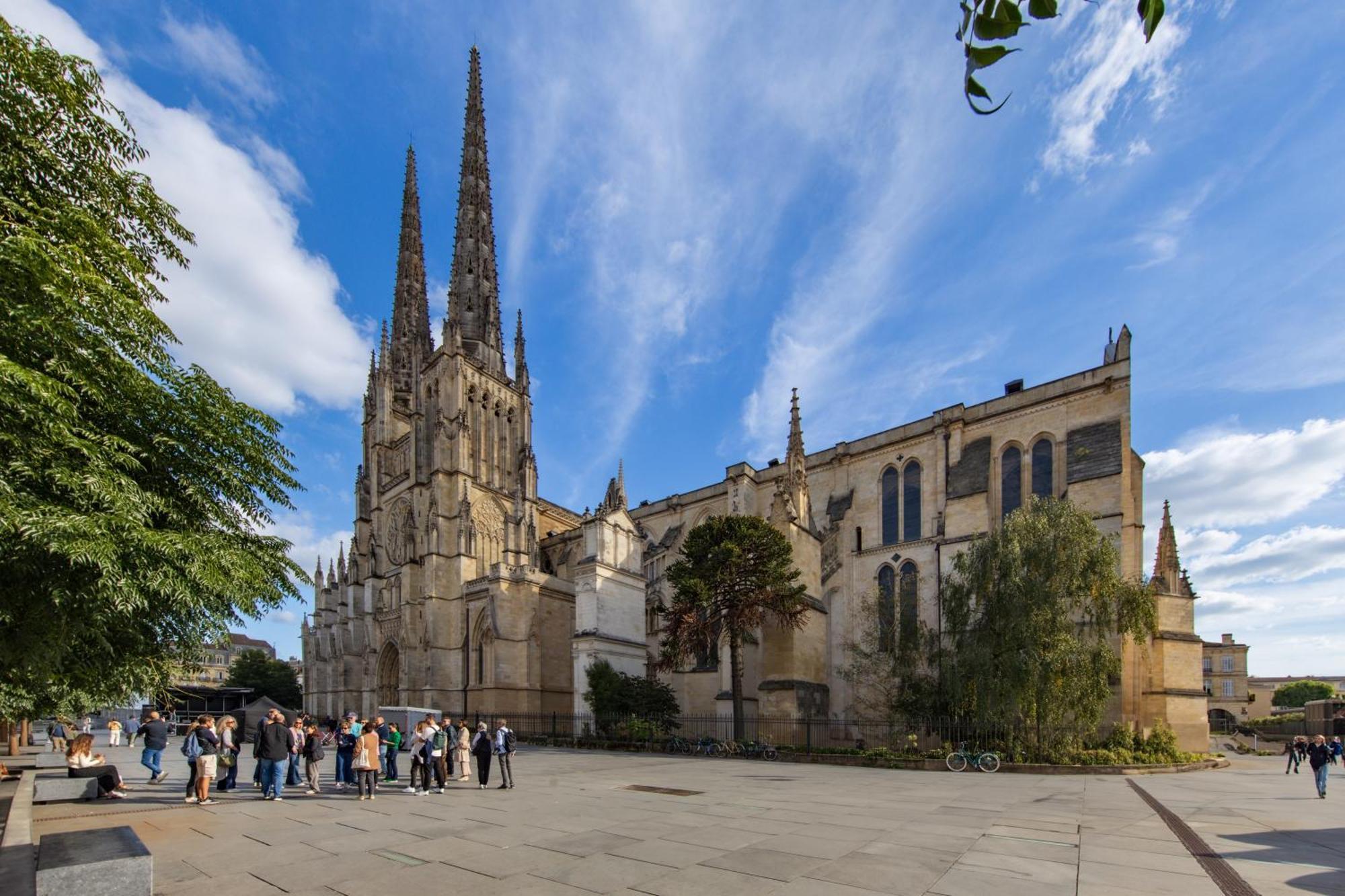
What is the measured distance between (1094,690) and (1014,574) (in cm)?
337

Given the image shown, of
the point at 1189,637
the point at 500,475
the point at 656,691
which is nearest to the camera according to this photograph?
the point at 1189,637

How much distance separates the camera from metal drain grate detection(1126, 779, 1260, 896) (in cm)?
610

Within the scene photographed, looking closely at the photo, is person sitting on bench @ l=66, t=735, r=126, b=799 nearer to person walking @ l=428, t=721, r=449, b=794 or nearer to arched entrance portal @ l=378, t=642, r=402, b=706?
person walking @ l=428, t=721, r=449, b=794

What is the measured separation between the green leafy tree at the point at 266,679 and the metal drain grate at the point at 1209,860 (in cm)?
6430

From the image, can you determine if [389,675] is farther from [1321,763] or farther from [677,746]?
[1321,763]

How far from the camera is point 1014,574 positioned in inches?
754

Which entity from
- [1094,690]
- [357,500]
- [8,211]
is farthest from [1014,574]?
[357,500]

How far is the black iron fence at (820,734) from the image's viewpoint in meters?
18.3

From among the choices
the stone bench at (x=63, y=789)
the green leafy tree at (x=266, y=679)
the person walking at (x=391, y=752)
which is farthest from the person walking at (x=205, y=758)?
the green leafy tree at (x=266, y=679)

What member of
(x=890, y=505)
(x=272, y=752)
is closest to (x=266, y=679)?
(x=890, y=505)

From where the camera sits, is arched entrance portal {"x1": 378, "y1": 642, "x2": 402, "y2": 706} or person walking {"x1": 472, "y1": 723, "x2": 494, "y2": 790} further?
arched entrance portal {"x1": 378, "y1": 642, "x2": 402, "y2": 706}

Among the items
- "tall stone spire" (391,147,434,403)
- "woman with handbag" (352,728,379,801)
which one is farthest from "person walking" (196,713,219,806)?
"tall stone spire" (391,147,434,403)

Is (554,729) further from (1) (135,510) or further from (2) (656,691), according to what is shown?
(1) (135,510)

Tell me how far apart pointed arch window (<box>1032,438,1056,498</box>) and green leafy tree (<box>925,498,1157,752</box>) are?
7655mm
